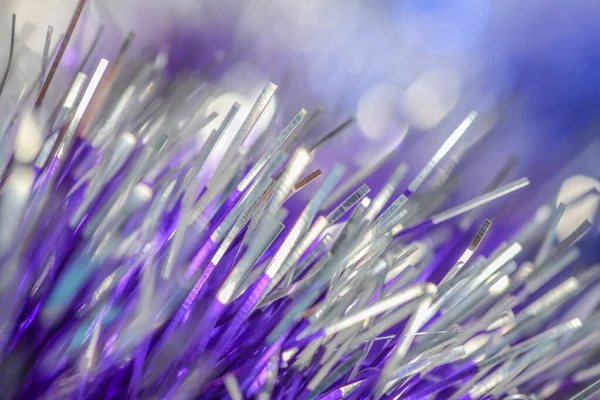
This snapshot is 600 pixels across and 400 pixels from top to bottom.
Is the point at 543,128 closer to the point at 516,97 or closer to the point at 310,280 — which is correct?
the point at 516,97

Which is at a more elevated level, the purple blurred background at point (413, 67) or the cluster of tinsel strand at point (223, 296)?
the purple blurred background at point (413, 67)

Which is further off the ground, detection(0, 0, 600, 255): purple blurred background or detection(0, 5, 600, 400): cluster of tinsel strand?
detection(0, 0, 600, 255): purple blurred background

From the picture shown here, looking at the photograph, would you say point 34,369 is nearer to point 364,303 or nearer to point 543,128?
point 364,303

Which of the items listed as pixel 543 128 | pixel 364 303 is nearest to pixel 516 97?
pixel 543 128

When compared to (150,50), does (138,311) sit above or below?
below

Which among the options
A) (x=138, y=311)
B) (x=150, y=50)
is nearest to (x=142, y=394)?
(x=138, y=311)

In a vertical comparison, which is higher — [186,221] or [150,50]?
[150,50]

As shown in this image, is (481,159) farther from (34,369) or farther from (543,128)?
(34,369)
